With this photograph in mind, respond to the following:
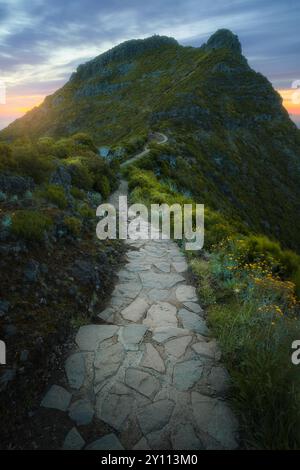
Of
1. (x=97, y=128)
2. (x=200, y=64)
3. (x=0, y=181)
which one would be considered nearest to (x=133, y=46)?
(x=200, y=64)

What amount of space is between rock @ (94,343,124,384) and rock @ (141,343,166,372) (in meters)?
0.34

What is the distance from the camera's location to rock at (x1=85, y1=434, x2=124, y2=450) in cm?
335

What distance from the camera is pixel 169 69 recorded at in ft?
368

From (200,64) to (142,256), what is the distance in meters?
108

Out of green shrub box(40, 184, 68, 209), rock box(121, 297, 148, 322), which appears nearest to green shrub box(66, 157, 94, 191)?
green shrub box(40, 184, 68, 209)

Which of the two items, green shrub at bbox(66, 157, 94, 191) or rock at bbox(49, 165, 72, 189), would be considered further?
green shrub at bbox(66, 157, 94, 191)

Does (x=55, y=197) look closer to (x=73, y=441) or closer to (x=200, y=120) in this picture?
(x=73, y=441)

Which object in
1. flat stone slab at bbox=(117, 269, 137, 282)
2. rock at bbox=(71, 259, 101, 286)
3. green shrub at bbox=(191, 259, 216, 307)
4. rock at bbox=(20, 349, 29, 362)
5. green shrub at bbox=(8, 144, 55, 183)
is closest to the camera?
rock at bbox=(20, 349, 29, 362)

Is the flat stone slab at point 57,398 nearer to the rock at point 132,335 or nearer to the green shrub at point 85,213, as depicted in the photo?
the rock at point 132,335

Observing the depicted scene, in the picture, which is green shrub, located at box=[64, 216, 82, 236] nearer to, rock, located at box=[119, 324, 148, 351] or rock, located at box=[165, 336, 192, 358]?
rock, located at box=[119, 324, 148, 351]

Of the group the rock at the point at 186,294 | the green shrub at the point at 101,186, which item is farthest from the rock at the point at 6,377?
the green shrub at the point at 101,186

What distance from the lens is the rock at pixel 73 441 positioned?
333 centimetres

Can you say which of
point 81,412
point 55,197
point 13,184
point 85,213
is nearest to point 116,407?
point 81,412
